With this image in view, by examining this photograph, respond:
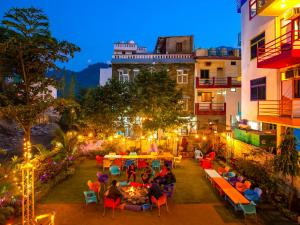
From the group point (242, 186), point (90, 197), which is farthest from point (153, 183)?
point (242, 186)

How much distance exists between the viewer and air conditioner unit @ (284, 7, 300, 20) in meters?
14.8

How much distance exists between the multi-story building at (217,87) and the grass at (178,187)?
39.5 feet

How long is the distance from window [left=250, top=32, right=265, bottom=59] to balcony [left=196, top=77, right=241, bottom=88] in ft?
36.2

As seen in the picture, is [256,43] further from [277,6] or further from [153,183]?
[153,183]

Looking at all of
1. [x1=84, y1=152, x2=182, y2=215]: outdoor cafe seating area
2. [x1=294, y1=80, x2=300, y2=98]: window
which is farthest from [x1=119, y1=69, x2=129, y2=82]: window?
[x1=294, y1=80, x2=300, y2=98]: window

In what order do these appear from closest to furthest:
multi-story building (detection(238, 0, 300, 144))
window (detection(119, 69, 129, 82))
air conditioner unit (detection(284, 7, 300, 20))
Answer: multi-story building (detection(238, 0, 300, 144)) → air conditioner unit (detection(284, 7, 300, 20)) → window (detection(119, 69, 129, 82))

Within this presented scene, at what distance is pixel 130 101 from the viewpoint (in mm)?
24734

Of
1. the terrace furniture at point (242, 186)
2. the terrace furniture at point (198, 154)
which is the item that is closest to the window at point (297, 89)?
the terrace furniture at point (242, 186)

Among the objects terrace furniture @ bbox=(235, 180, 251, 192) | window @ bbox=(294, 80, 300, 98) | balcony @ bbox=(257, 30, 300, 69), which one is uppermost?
balcony @ bbox=(257, 30, 300, 69)

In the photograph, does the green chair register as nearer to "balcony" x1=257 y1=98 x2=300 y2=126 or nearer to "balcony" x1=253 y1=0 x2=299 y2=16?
"balcony" x1=257 y1=98 x2=300 y2=126

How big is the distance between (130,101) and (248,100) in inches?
357

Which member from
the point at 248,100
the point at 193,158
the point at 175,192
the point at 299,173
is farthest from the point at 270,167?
the point at 193,158

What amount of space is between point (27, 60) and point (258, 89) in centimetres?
1371

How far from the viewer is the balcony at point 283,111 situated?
1367 cm
